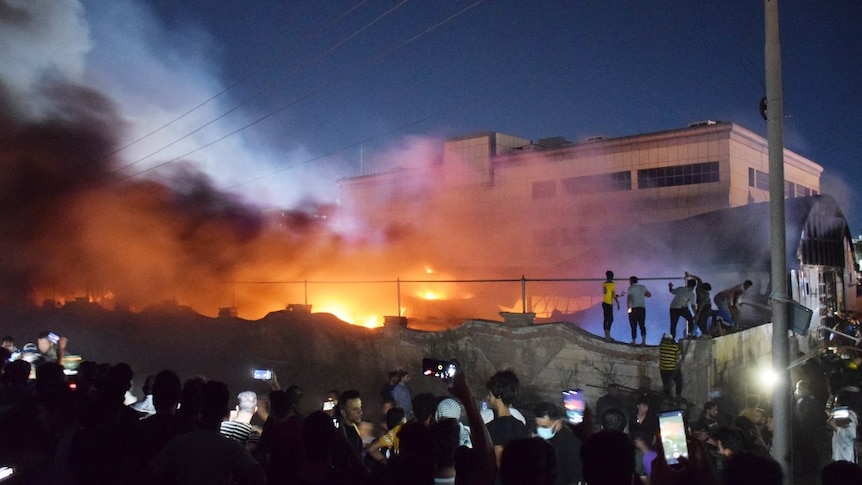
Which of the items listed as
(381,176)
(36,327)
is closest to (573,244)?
(381,176)

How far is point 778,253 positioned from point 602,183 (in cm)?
2725

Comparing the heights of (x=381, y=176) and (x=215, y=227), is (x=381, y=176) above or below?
above

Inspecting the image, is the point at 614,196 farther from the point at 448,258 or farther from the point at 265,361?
the point at 265,361

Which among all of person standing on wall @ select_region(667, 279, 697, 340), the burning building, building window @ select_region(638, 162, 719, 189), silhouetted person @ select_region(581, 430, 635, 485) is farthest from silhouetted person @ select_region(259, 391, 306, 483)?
building window @ select_region(638, 162, 719, 189)

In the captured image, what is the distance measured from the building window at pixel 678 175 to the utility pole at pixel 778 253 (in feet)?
84.4

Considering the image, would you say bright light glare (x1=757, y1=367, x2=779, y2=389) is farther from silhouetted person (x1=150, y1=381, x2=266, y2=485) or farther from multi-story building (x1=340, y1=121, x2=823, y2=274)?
multi-story building (x1=340, y1=121, x2=823, y2=274)

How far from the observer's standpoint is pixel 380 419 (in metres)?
12.6

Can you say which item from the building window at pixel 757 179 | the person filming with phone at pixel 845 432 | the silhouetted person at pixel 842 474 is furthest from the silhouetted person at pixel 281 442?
the building window at pixel 757 179

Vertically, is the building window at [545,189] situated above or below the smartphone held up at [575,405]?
above

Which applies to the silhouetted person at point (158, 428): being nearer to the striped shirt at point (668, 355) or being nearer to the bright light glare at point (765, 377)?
the striped shirt at point (668, 355)

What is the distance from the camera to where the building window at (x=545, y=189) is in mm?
33312

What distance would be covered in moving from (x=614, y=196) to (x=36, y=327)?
87.2 ft

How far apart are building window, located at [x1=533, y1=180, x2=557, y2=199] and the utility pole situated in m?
27.2

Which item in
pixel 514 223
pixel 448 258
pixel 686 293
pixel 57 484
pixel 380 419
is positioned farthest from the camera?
pixel 514 223
